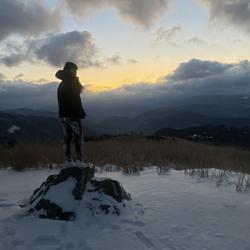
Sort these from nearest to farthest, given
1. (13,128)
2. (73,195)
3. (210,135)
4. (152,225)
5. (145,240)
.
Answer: (145,240)
(152,225)
(73,195)
(210,135)
(13,128)

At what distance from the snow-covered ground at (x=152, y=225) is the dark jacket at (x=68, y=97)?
5.71 feet

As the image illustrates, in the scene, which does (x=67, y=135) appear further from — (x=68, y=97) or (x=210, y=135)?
(x=210, y=135)

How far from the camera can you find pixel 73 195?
6.06 metres

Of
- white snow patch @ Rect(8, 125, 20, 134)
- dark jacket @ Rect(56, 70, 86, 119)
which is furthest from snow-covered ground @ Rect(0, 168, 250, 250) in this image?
white snow patch @ Rect(8, 125, 20, 134)

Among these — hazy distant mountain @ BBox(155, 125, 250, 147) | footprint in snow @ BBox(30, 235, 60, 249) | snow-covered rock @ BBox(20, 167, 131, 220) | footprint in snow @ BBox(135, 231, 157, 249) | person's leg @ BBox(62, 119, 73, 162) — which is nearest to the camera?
footprint in snow @ BBox(135, 231, 157, 249)

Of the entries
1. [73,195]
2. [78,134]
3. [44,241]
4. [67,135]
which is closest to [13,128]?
[67,135]

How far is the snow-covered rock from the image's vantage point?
19.1ft

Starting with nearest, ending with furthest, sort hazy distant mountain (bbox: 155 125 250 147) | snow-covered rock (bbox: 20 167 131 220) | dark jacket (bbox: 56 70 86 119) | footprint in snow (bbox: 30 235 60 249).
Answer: footprint in snow (bbox: 30 235 60 249) < snow-covered rock (bbox: 20 167 131 220) < dark jacket (bbox: 56 70 86 119) < hazy distant mountain (bbox: 155 125 250 147)

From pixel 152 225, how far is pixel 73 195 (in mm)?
1473

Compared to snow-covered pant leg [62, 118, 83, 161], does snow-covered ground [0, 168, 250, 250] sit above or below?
below

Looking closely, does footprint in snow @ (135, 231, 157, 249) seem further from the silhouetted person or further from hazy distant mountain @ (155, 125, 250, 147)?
hazy distant mountain @ (155, 125, 250, 147)

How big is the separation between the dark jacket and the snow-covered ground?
1.74m

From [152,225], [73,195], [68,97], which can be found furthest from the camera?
[68,97]

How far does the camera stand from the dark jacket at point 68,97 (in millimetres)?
7230
